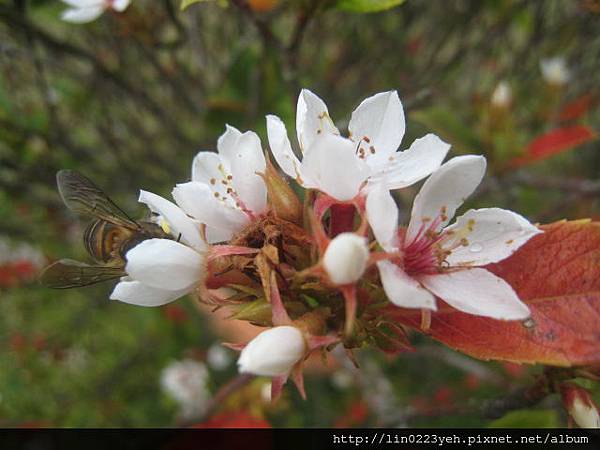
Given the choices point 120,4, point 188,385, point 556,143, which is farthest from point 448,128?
point 188,385

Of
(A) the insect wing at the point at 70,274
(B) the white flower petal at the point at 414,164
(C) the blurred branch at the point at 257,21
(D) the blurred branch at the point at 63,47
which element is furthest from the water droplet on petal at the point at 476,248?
(D) the blurred branch at the point at 63,47

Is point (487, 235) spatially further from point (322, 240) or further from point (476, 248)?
point (322, 240)

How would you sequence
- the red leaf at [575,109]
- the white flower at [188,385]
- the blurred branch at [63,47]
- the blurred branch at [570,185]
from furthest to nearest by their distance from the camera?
the white flower at [188,385], the red leaf at [575,109], the blurred branch at [570,185], the blurred branch at [63,47]

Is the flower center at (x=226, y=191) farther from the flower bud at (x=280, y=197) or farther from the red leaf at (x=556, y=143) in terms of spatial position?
the red leaf at (x=556, y=143)

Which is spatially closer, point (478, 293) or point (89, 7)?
point (478, 293)

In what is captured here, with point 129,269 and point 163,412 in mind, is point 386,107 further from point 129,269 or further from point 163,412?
point 163,412

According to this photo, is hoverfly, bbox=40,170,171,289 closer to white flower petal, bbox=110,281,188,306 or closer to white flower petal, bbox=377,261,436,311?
white flower petal, bbox=110,281,188,306

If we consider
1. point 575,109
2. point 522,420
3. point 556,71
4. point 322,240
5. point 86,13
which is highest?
point 556,71

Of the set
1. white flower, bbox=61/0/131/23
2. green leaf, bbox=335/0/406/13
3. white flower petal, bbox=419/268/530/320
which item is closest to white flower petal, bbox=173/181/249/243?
white flower petal, bbox=419/268/530/320
